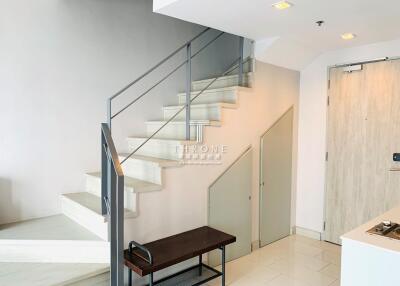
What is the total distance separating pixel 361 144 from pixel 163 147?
2.34 m

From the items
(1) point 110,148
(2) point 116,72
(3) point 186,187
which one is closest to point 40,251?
(1) point 110,148

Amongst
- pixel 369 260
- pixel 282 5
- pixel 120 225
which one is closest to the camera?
pixel 369 260

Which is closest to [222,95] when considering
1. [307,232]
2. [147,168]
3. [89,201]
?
[147,168]

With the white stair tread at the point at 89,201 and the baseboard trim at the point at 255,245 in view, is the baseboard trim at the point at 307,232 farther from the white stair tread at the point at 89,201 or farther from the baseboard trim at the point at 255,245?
the white stair tread at the point at 89,201

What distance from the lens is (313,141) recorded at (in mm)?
4148

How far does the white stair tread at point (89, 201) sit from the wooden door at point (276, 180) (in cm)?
185

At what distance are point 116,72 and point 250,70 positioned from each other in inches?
61.9

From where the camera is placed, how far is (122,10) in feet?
11.9

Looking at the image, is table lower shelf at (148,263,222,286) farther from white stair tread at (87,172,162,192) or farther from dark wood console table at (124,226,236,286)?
white stair tread at (87,172,162,192)

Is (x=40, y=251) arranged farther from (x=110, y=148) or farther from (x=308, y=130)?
(x=308, y=130)

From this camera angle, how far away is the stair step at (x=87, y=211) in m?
2.57

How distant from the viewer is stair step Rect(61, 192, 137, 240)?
2.57m

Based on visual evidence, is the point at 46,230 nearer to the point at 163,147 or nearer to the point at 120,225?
the point at 120,225

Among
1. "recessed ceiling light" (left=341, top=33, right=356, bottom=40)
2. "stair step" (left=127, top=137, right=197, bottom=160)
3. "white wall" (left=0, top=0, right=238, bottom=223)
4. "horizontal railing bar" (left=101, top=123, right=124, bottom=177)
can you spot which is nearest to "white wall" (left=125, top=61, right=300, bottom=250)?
"stair step" (left=127, top=137, right=197, bottom=160)
